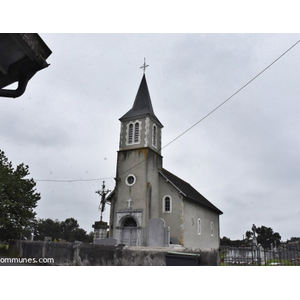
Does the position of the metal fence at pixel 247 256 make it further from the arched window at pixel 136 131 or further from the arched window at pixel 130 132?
the arched window at pixel 130 132

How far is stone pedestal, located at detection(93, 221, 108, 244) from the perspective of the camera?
22.7 metres

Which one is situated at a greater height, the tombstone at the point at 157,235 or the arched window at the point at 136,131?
the arched window at the point at 136,131

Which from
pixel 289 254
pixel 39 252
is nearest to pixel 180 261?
pixel 39 252

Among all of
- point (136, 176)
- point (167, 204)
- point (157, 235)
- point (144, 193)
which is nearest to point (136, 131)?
point (136, 176)

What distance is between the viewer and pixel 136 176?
81.8ft

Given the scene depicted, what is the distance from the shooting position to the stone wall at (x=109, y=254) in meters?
8.20

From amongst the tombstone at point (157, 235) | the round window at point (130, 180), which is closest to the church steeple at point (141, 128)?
the round window at point (130, 180)

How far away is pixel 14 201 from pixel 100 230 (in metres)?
6.72

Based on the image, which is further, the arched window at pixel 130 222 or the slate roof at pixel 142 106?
the slate roof at pixel 142 106

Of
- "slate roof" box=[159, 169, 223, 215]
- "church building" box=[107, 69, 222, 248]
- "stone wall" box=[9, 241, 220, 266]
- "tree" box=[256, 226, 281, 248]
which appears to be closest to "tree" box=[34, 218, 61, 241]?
"tree" box=[256, 226, 281, 248]

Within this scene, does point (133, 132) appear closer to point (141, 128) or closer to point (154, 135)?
point (141, 128)

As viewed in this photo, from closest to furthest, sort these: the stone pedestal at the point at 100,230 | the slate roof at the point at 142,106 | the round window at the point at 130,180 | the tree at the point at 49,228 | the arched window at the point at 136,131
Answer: the stone pedestal at the point at 100,230 < the round window at the point at 130,180 < the arched window at the point at 136,131 < the slate roof at the point at 142,106 < the tree at the point at 49,228

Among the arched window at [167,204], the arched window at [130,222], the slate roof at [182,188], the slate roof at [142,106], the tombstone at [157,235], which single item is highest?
the slate roof at [142,106]
